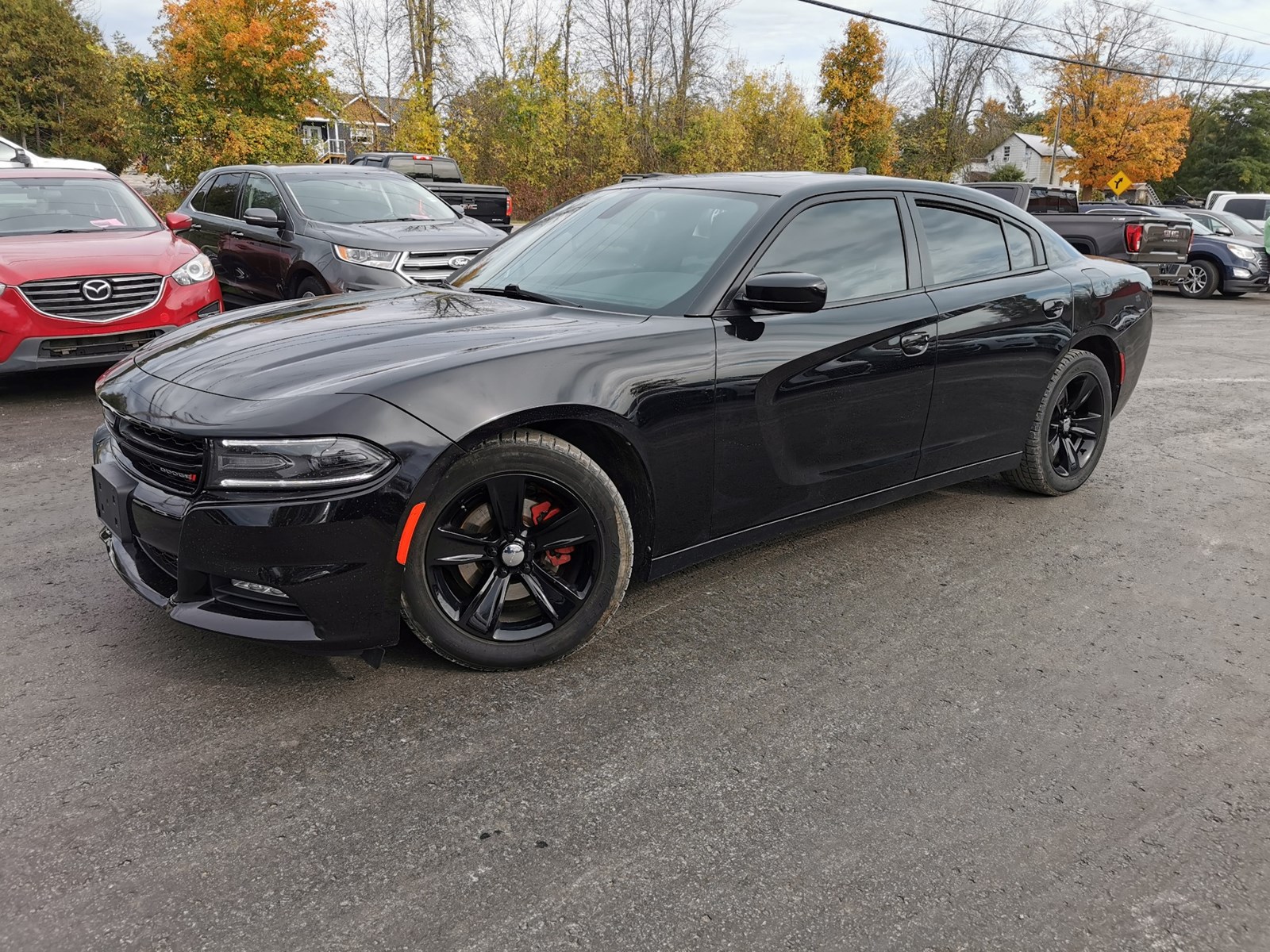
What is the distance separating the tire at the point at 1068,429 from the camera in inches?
196

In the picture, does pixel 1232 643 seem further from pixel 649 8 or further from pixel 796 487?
pixel 649 8

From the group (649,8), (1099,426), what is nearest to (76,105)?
(649,8)

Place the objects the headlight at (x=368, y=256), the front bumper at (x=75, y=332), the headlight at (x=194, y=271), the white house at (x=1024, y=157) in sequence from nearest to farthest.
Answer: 1. the front bumper at (x=75, y=332)
2. the headlight at (x=194, y=271)
3. the headlight at (x=368, y=256)
4. the white house at (x=1024, y=157)

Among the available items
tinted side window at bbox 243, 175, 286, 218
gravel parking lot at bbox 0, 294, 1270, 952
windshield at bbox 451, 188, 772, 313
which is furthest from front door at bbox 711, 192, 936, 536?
tinted side window at bbox 243, 175, 286, 218

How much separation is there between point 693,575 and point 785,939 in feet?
6.80

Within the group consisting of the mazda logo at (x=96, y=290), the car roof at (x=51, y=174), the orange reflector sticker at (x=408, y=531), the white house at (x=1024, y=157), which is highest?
the white house at (x=1024, y=157)

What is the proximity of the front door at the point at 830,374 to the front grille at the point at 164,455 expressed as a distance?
5.38 ft

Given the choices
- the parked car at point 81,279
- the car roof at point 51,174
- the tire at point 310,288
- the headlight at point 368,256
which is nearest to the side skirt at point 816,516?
the parked car at point 81,279

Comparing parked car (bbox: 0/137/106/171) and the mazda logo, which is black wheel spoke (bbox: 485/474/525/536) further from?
parked car (bbox: 0/137/106/171)

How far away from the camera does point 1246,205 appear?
22672 mm

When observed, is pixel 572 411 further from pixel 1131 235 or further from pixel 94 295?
pixel 1131 235

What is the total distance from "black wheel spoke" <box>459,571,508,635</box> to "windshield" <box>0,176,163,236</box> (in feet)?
20.2

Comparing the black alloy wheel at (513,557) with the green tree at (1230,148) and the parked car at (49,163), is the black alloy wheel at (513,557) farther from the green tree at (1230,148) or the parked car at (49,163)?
the green tree at (1230,148)

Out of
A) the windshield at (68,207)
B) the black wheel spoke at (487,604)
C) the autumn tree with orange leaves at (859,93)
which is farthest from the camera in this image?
the autumn tree with orange leaves at (859,93)
